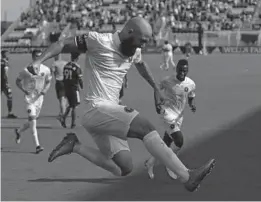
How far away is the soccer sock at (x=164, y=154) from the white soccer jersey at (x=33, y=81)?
307 inches

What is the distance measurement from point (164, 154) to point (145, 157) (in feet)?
21.1

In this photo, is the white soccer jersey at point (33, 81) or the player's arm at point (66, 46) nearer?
the player's arm at point (66, 46)

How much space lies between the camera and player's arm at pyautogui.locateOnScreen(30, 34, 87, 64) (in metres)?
7.27

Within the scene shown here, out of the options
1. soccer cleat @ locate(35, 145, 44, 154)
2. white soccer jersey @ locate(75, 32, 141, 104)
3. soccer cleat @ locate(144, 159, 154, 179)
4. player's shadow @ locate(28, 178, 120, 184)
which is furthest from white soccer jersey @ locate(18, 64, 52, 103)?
white soccer jersey @ locate(75, 32, 141, 104)

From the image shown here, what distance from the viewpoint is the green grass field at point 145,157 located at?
1055 cm

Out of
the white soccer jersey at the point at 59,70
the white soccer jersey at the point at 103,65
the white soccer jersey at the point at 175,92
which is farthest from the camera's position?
the white soccer jersey at the point at 59,70

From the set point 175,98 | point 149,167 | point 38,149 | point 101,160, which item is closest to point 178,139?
point 149,167

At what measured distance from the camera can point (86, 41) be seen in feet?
25.6

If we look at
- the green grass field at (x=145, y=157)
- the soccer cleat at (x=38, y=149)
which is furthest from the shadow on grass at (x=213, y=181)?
the soccer cleat at (x=38, y=149)

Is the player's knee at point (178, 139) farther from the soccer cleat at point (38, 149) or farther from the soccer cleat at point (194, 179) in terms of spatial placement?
the soccer cleat at point (194, 179)

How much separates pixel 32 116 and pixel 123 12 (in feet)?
151

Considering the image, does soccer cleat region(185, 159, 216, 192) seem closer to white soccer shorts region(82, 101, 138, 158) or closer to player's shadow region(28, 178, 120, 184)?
white soccer shorts region(82, 101, 138, 158)

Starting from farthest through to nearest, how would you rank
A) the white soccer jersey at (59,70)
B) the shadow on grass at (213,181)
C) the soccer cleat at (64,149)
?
the white soccer jersey at (59,70) → the shadow on grass at (213,181) → the soccer cleat at (64,149)

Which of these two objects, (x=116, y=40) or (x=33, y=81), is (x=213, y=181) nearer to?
(x=116, y=40)
